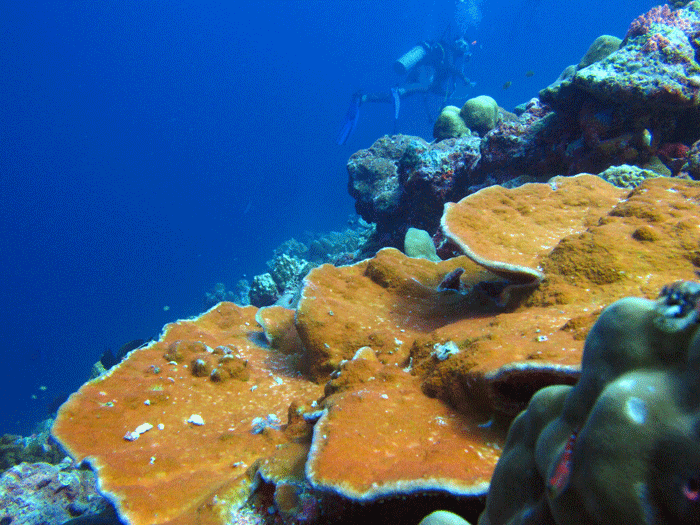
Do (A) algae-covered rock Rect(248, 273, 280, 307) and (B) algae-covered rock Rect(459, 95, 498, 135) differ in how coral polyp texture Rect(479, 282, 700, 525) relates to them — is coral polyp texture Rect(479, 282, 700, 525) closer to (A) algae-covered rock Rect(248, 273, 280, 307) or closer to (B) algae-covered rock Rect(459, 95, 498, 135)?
(B) algae-covered rock Rect(459, 95, 498, 135)

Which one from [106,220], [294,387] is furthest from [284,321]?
[106,220]

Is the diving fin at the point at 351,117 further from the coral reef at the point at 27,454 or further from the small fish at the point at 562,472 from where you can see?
the small fish at the point at 562,472

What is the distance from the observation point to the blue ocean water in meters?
81.1

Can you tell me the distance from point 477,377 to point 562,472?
1062 mm

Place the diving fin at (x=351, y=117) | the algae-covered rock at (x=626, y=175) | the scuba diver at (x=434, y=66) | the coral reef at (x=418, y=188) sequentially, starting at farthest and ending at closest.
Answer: the scuba diver at (x=434, y=66)
the diving fin at (x=351, y=117)
the coral reef at (x=418, y=188)
the algae-covered rock at (x=626, y=175)

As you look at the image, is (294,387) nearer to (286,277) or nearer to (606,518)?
(606,518)

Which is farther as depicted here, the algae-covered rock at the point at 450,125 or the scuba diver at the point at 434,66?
the scuba diver at the point at 434,66

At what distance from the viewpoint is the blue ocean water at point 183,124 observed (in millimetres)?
81125

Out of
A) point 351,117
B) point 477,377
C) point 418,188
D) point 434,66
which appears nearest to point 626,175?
point 418,188

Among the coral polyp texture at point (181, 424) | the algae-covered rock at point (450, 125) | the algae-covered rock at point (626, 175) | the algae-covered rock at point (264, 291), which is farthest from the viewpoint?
the algae-covered rock at point (264, 291)

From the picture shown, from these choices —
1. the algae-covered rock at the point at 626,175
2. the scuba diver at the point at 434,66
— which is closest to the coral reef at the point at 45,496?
the algae-covered rock at the point at 626,175

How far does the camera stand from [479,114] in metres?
9.25

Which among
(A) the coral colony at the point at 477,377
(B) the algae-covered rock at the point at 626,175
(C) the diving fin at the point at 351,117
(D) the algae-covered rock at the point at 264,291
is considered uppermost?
(C) the diving fin at the point at 351,117

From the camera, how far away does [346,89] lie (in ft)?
411
